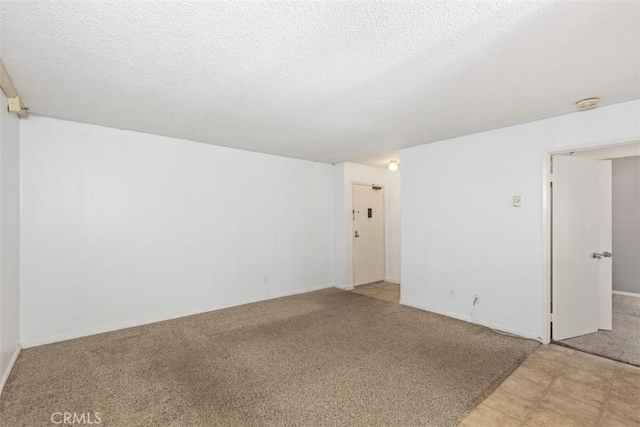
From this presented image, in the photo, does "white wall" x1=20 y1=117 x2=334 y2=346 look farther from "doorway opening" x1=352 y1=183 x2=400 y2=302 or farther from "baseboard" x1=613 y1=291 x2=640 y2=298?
"baseboard" x1=613 y1=291 x2=640 y2=298

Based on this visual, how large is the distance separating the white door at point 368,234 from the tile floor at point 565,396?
10.9ft

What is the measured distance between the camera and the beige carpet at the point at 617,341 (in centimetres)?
291

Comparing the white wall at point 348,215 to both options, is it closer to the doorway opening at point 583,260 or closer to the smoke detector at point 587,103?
the doorway opening at point 583,260

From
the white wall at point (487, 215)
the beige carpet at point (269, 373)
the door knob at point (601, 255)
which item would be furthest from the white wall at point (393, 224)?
the door knob at point (601, 255)

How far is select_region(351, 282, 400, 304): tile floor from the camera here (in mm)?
5094

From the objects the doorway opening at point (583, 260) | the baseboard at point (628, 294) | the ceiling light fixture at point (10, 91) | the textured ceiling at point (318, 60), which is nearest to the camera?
the textured ceiling at point (318, 60)

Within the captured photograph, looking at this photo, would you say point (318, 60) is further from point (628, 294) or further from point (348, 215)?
point (628, 294)

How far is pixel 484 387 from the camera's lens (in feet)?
7.75

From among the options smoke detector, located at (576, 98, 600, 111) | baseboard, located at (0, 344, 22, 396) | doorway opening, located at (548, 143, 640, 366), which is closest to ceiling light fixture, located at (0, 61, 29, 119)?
baseboard, located at (0, 344, 22, 396)

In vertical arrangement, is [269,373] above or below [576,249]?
below

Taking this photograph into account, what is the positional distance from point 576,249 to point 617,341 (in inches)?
40.2

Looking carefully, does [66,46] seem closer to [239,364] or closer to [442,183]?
[239,364]

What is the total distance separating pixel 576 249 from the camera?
3.41m

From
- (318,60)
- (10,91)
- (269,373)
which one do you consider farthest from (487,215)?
(10,91)
